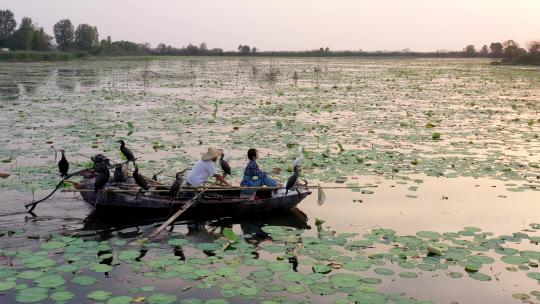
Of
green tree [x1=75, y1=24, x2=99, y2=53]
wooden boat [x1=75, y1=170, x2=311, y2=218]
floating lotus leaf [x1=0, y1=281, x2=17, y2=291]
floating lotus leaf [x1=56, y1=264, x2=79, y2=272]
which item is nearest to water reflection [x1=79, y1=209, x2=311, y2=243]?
wooden boat [x1=75, y1=170, x2=311, y2=218]

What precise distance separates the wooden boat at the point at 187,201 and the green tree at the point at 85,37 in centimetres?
9460

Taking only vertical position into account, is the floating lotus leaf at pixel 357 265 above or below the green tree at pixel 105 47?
below

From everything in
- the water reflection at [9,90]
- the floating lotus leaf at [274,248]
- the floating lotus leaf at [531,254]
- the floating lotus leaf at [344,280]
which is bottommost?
the floating lotus leaf at [274,248]

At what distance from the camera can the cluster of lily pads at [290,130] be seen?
36.3 ft

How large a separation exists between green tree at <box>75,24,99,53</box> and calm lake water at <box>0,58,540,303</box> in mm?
84935

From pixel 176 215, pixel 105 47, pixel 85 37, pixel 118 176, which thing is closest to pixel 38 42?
pixel 105 47

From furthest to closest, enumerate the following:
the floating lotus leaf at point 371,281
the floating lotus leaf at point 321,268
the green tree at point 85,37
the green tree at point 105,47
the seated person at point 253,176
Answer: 1. the green tree at point 85,37
2. the green tree at point 105,47
3. the seated person at point 253,176
4. the floating lotus leaf at point 321,268
5. the floating lotus leaf at point 371,281

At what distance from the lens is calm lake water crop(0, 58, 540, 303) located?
5.65 metres

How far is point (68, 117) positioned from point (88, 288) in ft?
44.4

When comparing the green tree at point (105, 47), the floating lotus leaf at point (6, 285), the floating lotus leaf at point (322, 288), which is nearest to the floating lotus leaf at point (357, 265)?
the floating lotus leaf at point (322, 288)

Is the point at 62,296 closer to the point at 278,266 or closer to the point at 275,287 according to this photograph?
the point at 275,287

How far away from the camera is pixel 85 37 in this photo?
98938 mm

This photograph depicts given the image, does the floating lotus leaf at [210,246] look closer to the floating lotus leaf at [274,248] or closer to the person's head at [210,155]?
the floating lotus leaf at [274,248]

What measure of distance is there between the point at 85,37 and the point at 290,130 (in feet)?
303
